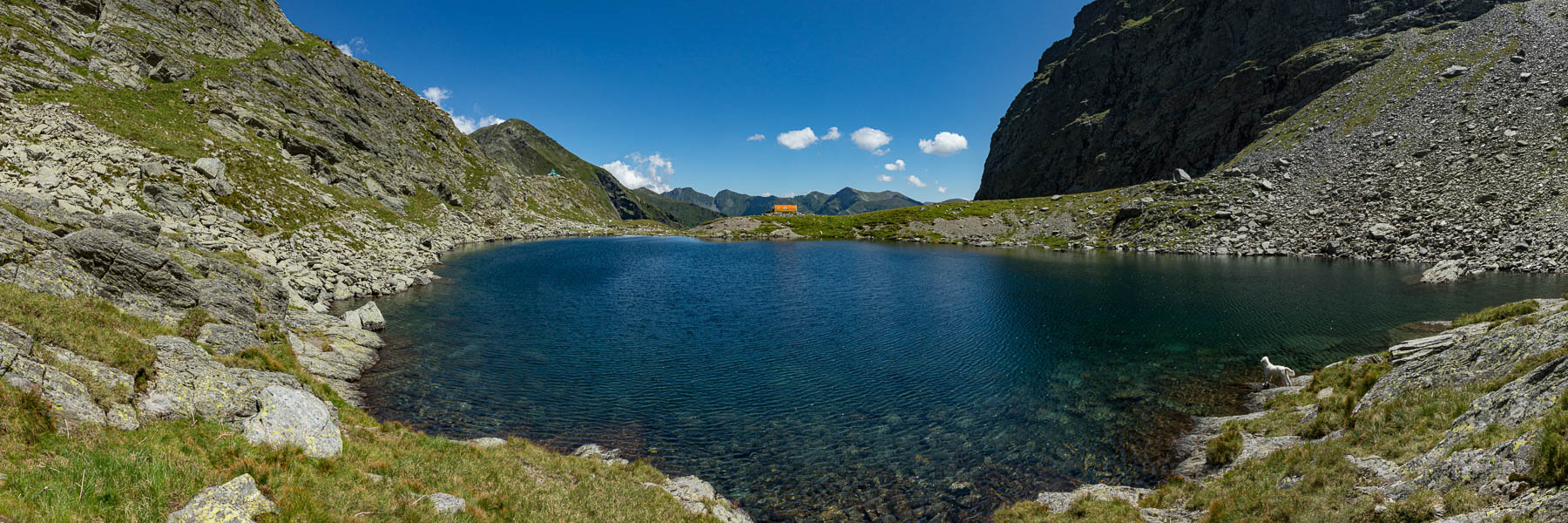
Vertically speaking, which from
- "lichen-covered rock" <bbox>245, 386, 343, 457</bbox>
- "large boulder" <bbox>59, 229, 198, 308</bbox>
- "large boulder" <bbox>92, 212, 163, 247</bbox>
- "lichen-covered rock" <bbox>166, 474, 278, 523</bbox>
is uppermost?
"large boulder" <bbox>92, 212, 163, 247</bbox>

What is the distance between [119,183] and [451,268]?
37537 mm

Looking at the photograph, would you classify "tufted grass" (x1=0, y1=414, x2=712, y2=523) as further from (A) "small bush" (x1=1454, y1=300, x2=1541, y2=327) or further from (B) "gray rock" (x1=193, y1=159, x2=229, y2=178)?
(B) "gray rock" (x1=193, y1=159, x2=229, y2=178)

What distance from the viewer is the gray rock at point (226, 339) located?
21.7 m

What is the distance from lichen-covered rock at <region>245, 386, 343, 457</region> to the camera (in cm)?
1519

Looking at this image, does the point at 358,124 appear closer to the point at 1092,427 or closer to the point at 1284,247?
the point at 1092,427

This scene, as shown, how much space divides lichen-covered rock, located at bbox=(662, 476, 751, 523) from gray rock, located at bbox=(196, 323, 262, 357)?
1848cm

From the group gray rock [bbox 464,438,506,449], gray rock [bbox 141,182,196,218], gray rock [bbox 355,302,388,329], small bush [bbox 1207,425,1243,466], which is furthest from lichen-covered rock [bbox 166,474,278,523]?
gray rock [bbox 141,182,196,218]

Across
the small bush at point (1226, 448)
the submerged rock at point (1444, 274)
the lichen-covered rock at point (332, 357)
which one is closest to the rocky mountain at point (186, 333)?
the lichen-covered rock at point (332, 357)

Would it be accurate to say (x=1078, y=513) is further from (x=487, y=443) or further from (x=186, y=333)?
(x=186, y=333)

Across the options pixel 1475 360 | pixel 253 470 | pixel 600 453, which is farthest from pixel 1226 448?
pixel 253 470

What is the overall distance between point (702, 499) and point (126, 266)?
85.9 ft

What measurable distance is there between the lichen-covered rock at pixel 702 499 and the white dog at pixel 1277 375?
32506 millimetres

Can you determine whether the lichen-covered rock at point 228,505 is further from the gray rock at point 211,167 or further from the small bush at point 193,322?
the gray rock at point 211,167

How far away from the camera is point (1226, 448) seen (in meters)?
22.2
